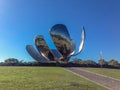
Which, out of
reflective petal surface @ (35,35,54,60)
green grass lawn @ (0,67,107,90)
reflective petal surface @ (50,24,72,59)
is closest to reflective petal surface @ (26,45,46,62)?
reflective petal surface @ (35,35,54,60)

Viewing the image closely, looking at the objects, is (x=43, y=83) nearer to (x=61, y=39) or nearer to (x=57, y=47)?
(x=57, y=47)

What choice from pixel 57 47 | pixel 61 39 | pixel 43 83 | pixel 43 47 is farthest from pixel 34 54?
pixel 43 83

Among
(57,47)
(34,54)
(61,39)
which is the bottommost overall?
(34,54)

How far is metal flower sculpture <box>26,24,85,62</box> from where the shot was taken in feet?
179

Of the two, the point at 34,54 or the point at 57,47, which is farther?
the point at 34,54

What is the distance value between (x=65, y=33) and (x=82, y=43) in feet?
26.6

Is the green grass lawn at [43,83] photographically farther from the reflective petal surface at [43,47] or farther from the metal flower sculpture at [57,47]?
the reflective petal surface at [43,47]

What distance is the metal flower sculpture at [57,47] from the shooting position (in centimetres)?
5462

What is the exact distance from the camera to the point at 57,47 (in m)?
54.2

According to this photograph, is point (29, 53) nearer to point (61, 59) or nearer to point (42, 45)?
point (42, 45)

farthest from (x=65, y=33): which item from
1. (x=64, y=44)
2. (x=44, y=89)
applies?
(x=44, y=89)

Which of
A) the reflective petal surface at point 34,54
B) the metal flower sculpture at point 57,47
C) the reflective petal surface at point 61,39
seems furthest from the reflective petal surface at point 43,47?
the reflective petal surface at point 61,39

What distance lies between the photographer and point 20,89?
10008 millimetres

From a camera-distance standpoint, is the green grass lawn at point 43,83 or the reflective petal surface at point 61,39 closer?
the green grass lawn at point 43,83
